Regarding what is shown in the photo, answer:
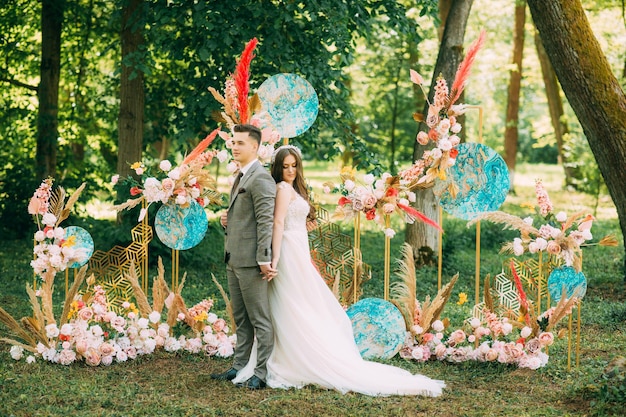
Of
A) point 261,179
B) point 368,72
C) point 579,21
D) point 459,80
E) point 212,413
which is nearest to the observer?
point 212,413

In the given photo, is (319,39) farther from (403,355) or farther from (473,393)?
(473,393)

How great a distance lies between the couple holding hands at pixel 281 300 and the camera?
5.44 m

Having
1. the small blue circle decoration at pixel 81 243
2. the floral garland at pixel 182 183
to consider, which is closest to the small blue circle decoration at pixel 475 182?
the floral garland at pixel 182 183

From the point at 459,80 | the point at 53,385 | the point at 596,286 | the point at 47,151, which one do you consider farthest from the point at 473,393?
the point at 47,151

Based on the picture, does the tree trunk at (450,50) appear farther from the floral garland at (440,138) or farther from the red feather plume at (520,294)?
the red feather plume at (520,294)

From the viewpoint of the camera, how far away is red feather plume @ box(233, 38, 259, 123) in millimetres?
6027

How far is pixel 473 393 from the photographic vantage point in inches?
218

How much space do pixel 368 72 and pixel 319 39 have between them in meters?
7.12

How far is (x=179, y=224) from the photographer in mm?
6551

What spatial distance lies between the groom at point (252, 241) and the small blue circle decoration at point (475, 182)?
1.56 meters

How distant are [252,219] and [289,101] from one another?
146 centimetres

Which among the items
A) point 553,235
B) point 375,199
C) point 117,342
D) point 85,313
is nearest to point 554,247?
point 553,235

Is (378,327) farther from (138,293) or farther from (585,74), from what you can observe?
(585,74)

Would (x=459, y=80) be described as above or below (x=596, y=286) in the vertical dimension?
above
